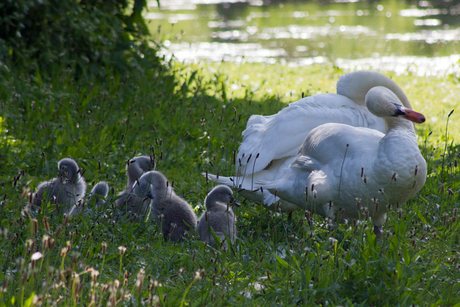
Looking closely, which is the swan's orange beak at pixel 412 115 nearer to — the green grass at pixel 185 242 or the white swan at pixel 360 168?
the white swan at pixel 360 168

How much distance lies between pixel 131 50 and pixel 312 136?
524cm

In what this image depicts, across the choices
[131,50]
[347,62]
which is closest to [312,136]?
[131,50]

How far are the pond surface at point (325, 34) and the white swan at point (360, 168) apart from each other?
5.18 meters

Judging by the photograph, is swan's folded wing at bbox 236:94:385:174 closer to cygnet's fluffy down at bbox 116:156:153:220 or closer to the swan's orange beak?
cygnet's fluffy down at bbox 116:156:153:220

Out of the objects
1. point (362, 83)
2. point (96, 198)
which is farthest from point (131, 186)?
point (362, 83)

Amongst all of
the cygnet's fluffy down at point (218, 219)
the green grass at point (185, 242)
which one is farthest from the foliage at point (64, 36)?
the cygnet's fluffy down at point (218, 219)

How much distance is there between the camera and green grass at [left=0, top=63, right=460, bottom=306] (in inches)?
107

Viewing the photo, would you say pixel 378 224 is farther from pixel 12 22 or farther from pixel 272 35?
pixel 272 35

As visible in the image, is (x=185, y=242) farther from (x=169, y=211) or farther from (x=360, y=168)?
(x=360, y=168)

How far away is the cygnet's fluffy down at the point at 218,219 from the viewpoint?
368cm

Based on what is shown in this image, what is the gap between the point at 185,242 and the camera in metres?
3.70

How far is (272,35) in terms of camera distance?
20219 millimetres

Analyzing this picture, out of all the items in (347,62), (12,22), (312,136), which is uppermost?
(12,22)

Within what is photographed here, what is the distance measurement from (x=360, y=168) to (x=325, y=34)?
1724 centimetres
